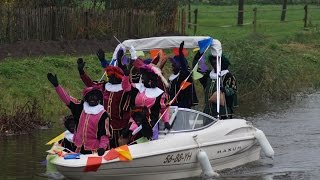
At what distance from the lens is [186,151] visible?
563 inches

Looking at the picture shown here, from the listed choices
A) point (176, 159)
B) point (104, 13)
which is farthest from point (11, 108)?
point (104, 13)

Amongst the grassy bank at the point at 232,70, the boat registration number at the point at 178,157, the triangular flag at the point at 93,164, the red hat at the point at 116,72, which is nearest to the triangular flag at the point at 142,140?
the boat registration number at the point at 178,157

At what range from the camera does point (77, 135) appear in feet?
45.7

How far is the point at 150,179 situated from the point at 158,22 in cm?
2070

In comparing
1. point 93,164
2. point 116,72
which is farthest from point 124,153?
point 116,72

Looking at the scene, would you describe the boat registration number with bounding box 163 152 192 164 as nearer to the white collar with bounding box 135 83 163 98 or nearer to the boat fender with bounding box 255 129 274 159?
the white collar with bounding box 135 83 163 98

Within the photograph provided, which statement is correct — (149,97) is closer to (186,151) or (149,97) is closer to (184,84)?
(186,151)

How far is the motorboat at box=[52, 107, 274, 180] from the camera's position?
13312mm

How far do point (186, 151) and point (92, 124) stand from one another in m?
1.80

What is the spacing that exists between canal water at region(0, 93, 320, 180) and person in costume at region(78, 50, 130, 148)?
5.17 feet

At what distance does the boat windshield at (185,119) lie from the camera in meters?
14.8

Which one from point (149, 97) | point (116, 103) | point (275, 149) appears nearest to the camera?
point (149, 97)

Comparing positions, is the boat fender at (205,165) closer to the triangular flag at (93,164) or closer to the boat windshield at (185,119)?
the boat windshield at (185,119)

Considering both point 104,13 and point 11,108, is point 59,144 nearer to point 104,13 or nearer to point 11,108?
point 11,108
